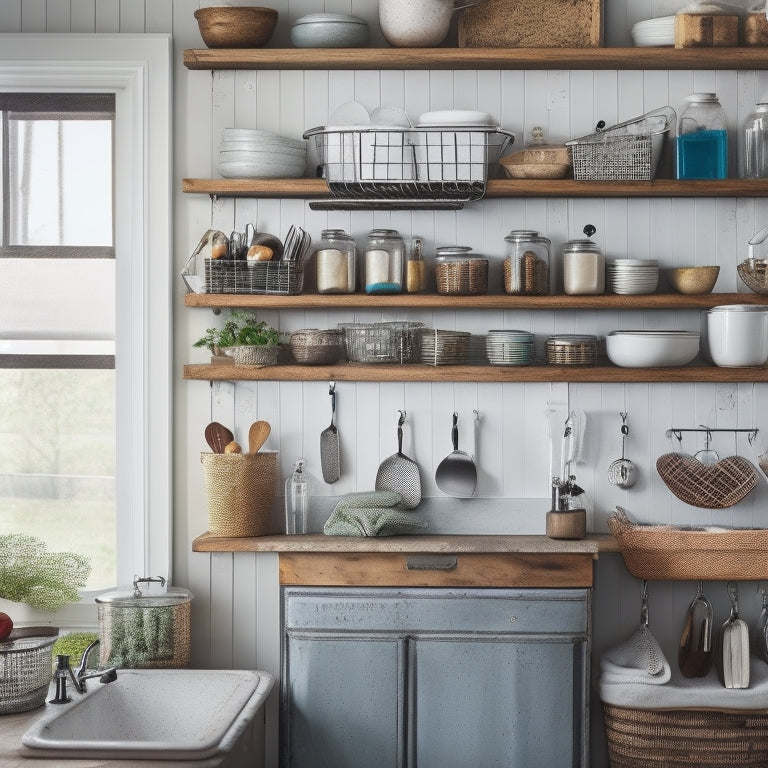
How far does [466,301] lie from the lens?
2918 mm

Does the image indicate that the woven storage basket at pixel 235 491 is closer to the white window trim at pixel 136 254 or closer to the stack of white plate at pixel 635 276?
the white window trim at pixel 136 254

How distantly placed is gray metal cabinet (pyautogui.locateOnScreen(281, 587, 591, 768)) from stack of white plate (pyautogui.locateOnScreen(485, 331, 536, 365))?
698 millimetres

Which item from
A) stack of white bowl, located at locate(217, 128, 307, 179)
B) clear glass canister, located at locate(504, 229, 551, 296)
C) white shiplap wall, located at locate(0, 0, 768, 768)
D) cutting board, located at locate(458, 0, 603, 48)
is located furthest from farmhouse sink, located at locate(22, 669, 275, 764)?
cutting board, located at locate(458, 0, 603, 48)

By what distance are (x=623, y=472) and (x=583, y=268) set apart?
0.66 meters

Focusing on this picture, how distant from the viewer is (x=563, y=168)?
2926mm

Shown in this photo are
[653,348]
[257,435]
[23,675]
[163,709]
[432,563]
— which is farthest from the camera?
[257,435]

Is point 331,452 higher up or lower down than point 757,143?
lower down

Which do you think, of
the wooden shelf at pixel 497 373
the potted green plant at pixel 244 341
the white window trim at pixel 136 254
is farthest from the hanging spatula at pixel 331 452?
the white window trim at pixel 136 254

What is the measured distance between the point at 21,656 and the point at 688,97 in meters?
2.52

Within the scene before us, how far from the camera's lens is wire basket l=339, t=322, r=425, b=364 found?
9.62 feet

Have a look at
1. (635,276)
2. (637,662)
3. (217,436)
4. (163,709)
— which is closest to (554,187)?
(635,276)

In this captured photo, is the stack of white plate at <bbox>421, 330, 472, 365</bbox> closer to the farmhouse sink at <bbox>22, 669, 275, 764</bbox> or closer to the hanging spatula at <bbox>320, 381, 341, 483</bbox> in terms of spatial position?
the hanging spatula at <bbox>320, 381, 341, 483</bbox>

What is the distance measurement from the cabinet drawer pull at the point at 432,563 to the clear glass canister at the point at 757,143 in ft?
4.97

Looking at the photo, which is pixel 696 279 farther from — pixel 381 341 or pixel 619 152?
pixel 381 341
